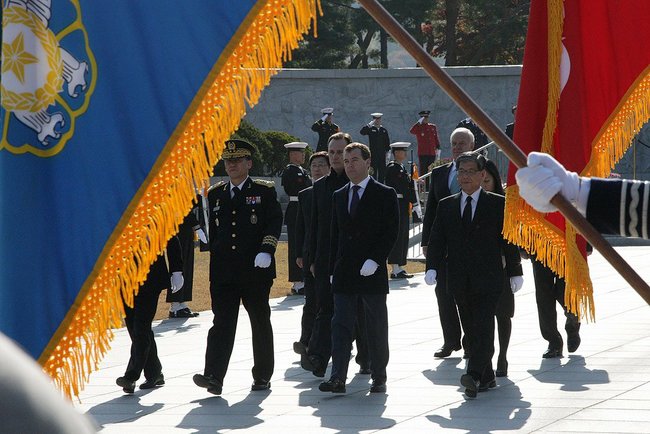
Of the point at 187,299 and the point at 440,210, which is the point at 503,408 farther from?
the point at 187,299

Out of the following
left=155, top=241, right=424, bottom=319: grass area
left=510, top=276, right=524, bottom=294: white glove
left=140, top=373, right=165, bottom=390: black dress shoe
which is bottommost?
left=155, top=241, right=424, bottom=319: grass area

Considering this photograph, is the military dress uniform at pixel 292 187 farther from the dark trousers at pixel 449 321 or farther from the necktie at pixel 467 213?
the necktie at pixel 467 213

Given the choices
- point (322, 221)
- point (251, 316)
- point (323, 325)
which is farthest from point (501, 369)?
point (251, 316)

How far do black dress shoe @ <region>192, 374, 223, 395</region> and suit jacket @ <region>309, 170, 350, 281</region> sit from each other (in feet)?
4.80

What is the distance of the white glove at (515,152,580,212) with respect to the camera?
3295 millimetres

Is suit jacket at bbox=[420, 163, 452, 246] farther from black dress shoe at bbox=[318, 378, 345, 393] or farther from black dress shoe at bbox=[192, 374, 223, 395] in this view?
black dress shoe at bbox=[192, 374, 223, 395]

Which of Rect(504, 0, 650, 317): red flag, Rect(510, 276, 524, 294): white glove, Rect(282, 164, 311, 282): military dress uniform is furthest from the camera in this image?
Rect(282, 164, 311, 282): military dress uniform

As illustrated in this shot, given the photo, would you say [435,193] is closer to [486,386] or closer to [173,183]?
[486,386]

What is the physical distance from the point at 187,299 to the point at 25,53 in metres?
9.52

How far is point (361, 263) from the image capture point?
8328mm

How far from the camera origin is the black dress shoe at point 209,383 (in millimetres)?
8023

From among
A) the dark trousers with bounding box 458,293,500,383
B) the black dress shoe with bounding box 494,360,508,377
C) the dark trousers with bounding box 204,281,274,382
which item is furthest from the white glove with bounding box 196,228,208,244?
the dark trousers with bounding box 458,293,500,383

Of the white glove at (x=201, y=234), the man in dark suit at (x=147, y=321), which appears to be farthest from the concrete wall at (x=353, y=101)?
the man in dark suit at (x=147, y=321)

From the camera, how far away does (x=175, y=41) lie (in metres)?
4.00
